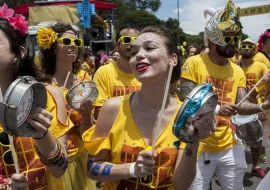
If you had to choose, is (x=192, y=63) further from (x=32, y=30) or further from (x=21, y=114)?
(x=32, y=30)

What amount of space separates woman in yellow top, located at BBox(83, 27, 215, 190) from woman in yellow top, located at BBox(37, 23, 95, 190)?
108 cm

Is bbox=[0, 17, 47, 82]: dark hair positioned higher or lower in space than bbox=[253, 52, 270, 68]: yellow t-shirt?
higher

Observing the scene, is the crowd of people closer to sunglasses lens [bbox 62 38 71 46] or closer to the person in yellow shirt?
sunglasses lens [bbox 62 38 71 46]

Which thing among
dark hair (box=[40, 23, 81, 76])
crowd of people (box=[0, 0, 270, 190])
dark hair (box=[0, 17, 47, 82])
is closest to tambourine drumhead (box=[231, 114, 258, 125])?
crowd of people (box=[0, 0, 270, 190])

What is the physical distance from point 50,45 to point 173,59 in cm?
192

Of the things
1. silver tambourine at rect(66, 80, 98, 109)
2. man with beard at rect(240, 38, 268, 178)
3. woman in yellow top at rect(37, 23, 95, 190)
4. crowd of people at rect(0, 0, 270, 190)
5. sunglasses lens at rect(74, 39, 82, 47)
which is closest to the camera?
crowd of people at rect(0, 0, 270, 190)

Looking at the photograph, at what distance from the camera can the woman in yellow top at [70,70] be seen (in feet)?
11.5

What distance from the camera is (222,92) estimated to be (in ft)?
12.8

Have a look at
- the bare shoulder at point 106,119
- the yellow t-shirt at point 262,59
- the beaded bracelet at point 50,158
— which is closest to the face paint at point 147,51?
the bare shoulder at point 106,119

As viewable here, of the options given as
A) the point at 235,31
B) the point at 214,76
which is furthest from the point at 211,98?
the point at 235,31

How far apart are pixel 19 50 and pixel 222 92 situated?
231cm

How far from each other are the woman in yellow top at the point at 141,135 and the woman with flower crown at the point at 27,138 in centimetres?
25

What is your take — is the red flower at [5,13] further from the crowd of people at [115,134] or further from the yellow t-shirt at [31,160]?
the yellow t-shirt at [31,160]

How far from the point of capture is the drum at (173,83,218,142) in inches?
74.0
